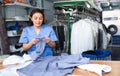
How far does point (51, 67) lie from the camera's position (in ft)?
4.70

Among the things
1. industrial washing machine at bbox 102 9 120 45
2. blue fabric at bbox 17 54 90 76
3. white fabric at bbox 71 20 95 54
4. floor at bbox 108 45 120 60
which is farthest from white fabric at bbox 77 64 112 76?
industrial washing machine at bbox 102 9 120 45

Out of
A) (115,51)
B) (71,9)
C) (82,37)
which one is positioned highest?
(71,9)

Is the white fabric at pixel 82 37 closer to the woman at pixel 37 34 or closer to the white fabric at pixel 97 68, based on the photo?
the woman at pixel 37 34

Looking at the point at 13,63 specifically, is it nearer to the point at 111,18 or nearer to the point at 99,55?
the point at 99,55

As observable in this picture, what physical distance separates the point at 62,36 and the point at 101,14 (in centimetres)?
214

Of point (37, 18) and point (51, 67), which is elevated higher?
point (37, 18)

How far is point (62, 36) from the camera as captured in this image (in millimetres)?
3658

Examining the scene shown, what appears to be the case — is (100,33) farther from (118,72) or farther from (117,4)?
(117,4)

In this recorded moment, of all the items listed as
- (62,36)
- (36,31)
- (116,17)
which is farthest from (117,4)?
(36,31)

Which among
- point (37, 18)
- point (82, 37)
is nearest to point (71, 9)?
point (82, 37)

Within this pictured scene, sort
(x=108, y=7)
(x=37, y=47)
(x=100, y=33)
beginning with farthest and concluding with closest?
(x=108, y=7) < (x=100, y=33) < (x=37, y=47)

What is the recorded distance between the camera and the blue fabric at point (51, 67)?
133 cm

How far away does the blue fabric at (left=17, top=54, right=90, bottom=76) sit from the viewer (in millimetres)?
1325

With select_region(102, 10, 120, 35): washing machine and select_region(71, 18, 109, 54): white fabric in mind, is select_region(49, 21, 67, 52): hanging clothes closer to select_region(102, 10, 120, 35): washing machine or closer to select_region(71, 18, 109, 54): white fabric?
select_region(71, 18, 109, 54): white fabric
